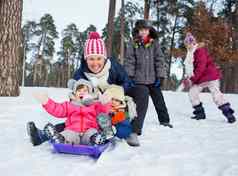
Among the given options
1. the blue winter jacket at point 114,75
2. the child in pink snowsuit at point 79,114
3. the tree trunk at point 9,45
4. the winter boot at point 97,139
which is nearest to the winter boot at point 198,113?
the blue winter jacket at point 114,75

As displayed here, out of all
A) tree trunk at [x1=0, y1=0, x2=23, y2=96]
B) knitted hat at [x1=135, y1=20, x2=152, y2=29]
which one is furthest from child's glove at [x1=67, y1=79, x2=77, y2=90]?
tree trunk at [x1=0, y1=0, x2=23, y2=96]

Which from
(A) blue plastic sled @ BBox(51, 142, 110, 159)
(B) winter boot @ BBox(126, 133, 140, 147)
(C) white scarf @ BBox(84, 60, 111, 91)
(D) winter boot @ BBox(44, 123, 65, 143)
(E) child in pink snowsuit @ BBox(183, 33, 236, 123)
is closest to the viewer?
(A) blue plastic sled @ BBox(51, 142, 110, 159)

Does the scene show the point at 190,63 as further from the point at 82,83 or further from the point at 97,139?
the point at 97,139

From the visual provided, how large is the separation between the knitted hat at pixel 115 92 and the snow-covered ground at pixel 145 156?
1.49ft

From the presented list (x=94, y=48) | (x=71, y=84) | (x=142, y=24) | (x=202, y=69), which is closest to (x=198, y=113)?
(x=202, y=69)

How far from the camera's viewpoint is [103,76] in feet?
14.5

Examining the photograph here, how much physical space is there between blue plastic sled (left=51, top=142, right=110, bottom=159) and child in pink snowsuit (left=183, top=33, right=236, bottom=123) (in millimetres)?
3184

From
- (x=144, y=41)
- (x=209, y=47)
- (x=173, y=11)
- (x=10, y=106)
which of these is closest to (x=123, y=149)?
(x=144, y=41)

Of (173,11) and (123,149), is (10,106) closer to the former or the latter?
(123,149)

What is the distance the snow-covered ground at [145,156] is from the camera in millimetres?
3239

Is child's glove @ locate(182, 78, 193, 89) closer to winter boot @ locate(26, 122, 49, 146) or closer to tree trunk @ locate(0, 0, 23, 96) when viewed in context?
tree trunk @ locate(0, 0, 23, 96)

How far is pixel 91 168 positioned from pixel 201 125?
3.00m

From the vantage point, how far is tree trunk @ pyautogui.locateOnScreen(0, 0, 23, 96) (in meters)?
7.75

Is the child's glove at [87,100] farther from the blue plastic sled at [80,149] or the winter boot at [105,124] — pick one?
the blue plastic sled at [80,149]
